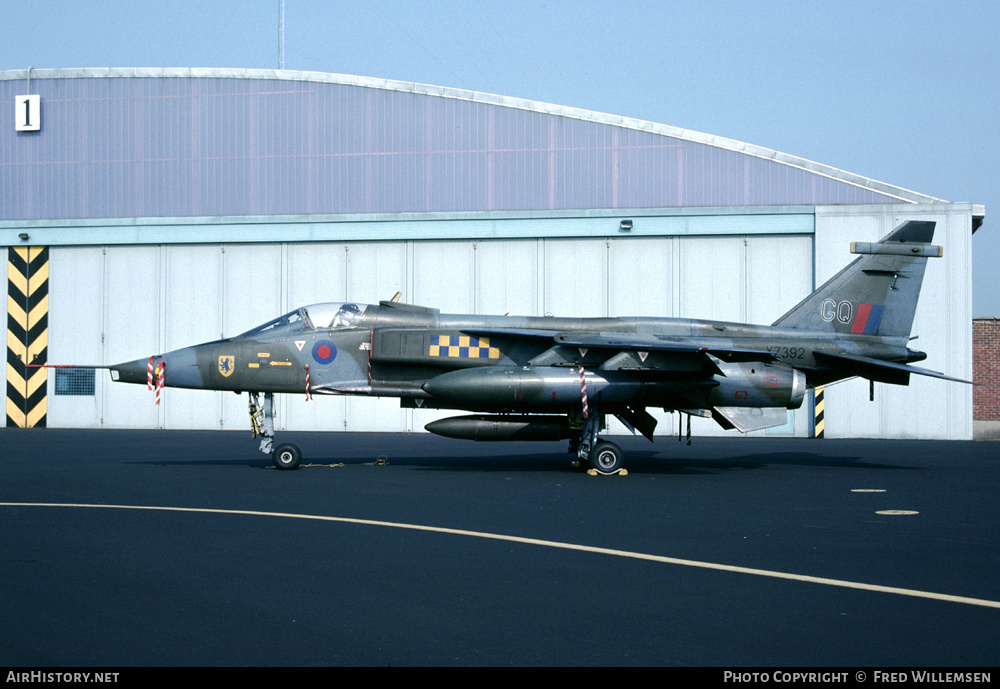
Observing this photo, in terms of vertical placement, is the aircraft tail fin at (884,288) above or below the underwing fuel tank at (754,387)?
above

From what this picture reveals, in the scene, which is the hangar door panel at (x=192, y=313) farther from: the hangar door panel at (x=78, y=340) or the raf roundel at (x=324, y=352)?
the raf roundel at (x=324, y=352)

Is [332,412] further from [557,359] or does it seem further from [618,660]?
[618,660]

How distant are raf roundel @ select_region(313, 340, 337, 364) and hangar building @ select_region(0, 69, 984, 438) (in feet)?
34.3

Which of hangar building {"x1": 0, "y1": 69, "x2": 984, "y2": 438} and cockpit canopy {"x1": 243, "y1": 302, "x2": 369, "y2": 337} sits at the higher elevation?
hangar building {"x1": 0, "y1": 69, "x2": 984, "y2": 438}

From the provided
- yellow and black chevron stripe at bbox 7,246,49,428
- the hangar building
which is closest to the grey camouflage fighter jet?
the hangar building

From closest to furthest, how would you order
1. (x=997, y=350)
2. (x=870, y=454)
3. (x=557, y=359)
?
(x=557, y=359)
(x=870, y=454)
(x=997, y=350)

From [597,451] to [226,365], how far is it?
6.16 metres

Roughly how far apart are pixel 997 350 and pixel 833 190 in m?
11.0

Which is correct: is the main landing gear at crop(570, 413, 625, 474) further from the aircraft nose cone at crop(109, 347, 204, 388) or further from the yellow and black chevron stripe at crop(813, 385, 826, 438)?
the yellow and black chevron stripe at crop(813, 385, 826, 438)

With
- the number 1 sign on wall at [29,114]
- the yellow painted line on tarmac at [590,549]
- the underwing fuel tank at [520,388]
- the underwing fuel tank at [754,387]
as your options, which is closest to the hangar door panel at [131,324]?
the number 1 sign on wall at [29,114]

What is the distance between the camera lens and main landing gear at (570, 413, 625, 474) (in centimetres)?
1380

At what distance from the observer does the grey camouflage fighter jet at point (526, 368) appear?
13.5 metres
